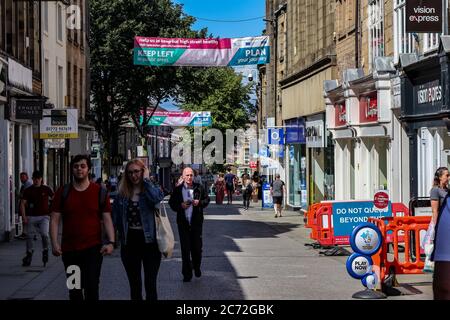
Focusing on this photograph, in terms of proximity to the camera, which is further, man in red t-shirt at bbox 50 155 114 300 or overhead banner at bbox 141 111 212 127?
overhead banner at bbox 141 111 212 127

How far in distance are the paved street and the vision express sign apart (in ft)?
16.9

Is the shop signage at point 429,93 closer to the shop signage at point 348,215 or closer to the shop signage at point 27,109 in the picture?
the shop signage at point 348,215

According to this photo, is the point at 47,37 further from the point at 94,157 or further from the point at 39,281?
the point at 39,281

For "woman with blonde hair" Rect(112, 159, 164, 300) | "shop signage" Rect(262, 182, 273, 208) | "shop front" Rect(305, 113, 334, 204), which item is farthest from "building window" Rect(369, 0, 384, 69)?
"shop signage" Rect(262, 182, 273, 208)

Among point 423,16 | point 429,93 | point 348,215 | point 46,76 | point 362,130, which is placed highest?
point 46,76

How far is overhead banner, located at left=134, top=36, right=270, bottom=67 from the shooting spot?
31.9 m

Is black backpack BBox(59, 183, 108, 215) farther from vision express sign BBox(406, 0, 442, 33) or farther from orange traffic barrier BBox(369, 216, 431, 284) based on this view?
vision express sign BBox(406, 0, 442, 33)

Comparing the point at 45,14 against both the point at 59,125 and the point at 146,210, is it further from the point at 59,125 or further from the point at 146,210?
the point at 146,210

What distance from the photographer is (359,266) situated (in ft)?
42.5

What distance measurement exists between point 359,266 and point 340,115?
18988 millimetres

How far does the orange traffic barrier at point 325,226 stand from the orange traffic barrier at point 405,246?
493cm

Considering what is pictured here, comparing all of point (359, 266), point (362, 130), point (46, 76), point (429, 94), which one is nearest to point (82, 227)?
point (359, 266)

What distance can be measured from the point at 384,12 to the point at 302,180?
52.3 ft

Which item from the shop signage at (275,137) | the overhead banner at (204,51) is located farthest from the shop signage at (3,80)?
the shop signage at (275,137)
